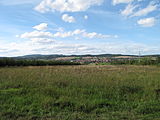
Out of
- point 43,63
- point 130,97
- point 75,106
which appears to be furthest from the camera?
point 43,63

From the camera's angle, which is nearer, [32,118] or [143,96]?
[32,118]

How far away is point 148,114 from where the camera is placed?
17.3 ft

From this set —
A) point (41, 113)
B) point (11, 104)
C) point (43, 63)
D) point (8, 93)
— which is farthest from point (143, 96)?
point (43, 63)

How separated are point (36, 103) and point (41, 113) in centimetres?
103

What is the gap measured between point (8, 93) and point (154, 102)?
6.64 metres

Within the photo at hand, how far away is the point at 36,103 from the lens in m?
6.17

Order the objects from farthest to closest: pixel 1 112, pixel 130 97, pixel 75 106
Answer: pixel 130 97 < pixel 75 106 < pixel 1 112

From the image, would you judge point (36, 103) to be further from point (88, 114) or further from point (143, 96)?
point (143, 96)

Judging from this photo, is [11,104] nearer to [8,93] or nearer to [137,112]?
[8,93]

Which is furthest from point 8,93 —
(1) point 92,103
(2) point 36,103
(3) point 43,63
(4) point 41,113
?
(3) point 43,63

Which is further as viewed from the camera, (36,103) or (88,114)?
(36,103)

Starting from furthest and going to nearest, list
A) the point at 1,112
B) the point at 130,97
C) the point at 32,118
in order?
the point at 130,97 < the point at 1,112 < the point at 32,118

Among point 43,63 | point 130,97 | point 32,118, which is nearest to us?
point 32,118

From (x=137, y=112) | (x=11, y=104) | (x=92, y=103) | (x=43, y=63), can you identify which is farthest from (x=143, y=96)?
(x=43, y=63)
